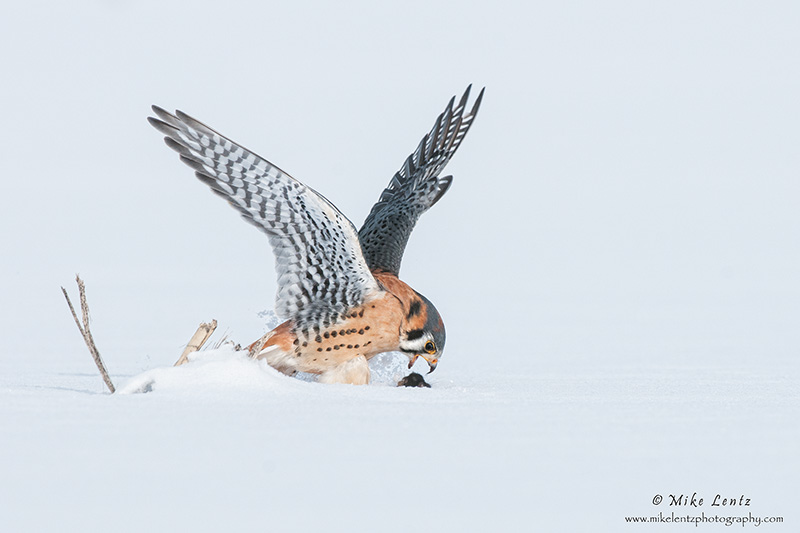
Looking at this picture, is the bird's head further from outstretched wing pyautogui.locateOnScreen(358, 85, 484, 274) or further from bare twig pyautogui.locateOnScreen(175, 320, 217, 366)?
bare twig pyautogui.locateOnScreen(175, 320, 217, 366)

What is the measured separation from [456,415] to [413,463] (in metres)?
1.01

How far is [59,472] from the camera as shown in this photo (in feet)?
12.3

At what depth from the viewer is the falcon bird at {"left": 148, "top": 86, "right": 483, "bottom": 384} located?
5.71 metres

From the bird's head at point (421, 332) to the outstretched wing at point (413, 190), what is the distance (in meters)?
0.80

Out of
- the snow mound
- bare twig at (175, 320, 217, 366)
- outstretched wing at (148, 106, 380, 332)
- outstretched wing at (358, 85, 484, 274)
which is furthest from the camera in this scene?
outstretched wing at (358, 85, 484, 274)

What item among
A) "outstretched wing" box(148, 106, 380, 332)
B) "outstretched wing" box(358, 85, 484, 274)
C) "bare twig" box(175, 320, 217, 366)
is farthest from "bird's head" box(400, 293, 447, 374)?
"bare twig" box(175, 320, 217, 366)

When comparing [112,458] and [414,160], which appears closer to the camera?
[112,458]

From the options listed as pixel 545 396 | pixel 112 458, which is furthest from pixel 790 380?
pixel 112 458

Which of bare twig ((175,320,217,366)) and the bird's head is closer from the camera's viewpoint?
bare twig ((175,320,217,366))

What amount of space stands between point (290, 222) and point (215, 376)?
105 centimetres

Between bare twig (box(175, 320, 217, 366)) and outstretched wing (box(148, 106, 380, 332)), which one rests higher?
outstretched wing (box(148, 106, 380, 332))

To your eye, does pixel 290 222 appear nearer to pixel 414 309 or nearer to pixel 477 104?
pixel 414 309

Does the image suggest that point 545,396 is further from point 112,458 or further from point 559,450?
point 112,458

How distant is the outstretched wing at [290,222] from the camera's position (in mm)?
5668
